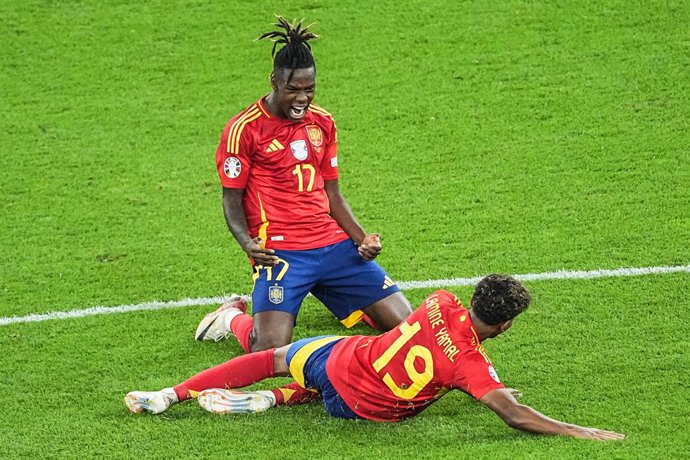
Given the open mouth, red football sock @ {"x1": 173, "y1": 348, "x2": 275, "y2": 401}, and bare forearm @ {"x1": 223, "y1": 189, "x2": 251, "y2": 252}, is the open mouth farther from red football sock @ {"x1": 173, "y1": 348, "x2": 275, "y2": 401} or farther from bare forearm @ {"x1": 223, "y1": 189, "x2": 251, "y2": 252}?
red football sock @ {"x1": 173, "y1": 348, "x2": 275, "y2": 401}

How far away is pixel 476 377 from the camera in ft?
20.0

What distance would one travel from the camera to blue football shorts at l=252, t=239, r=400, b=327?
24.5 ft

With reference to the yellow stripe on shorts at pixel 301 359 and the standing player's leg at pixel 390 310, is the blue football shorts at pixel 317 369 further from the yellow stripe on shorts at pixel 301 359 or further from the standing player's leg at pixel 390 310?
the standing player's leg at pixel 390 310

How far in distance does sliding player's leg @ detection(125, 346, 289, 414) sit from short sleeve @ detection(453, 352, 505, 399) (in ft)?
3.52

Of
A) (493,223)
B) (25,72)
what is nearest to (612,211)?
(493,223)

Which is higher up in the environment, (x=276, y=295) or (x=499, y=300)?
(x=499, y=300)

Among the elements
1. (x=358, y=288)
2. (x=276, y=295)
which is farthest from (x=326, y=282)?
(x=276, y=295)

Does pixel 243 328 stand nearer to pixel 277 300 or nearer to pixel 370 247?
pixel 277 300

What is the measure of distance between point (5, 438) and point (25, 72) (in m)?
6.17

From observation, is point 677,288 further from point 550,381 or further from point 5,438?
point 5,438

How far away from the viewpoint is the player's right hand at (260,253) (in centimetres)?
721

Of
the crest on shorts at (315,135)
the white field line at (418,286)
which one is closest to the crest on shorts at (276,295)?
the crest on shorts at (315,135)

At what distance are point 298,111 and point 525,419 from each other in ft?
7.86

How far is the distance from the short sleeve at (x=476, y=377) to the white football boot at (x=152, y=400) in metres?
1.58
